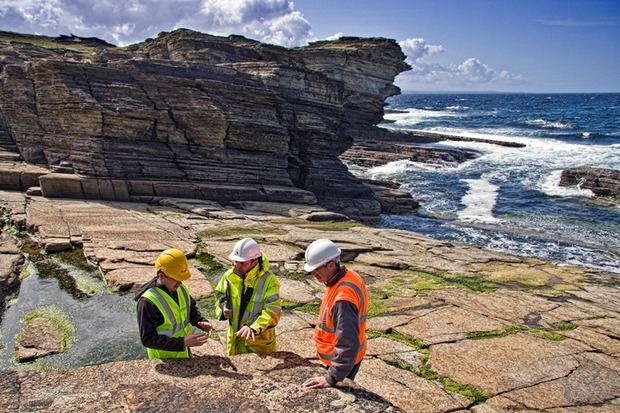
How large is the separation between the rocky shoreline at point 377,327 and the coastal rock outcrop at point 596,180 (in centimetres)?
1929

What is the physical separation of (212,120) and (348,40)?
36831mm

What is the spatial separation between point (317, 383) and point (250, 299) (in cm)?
142

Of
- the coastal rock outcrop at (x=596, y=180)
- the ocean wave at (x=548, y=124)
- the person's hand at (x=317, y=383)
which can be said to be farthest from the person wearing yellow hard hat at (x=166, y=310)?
the ocean wave at (x=548, y=124)

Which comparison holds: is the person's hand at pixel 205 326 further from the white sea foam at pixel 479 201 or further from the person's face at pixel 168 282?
the white sea foam at pixel 479 201

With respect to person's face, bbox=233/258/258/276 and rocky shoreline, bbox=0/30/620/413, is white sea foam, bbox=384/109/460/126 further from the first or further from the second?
person's face, bbox=233/258/258/276

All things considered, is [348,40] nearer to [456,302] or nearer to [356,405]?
[456,302]

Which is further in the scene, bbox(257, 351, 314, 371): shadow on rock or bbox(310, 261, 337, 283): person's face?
bbox(257, 351, 314, 371): shadow on rock

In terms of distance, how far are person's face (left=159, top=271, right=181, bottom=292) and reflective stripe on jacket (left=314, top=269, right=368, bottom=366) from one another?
5.13 ft

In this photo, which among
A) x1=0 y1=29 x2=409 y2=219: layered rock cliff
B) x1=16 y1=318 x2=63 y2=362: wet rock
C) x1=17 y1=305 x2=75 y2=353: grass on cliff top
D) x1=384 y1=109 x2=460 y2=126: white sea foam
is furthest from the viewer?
x1=384 y1=109 x2=460 y2=126: white sea foam

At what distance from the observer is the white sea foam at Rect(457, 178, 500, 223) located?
26.2 meters

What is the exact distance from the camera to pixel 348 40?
178 ft

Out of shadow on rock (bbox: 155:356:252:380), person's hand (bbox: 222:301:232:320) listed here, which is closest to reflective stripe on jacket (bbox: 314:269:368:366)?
shadow on rock (bbox: 155:356:252:380)

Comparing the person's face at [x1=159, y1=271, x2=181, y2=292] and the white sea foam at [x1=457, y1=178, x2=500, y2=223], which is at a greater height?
the person's face at [x1=159, y1=271, x2=181, y2=292]

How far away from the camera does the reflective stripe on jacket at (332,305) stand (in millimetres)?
4715
